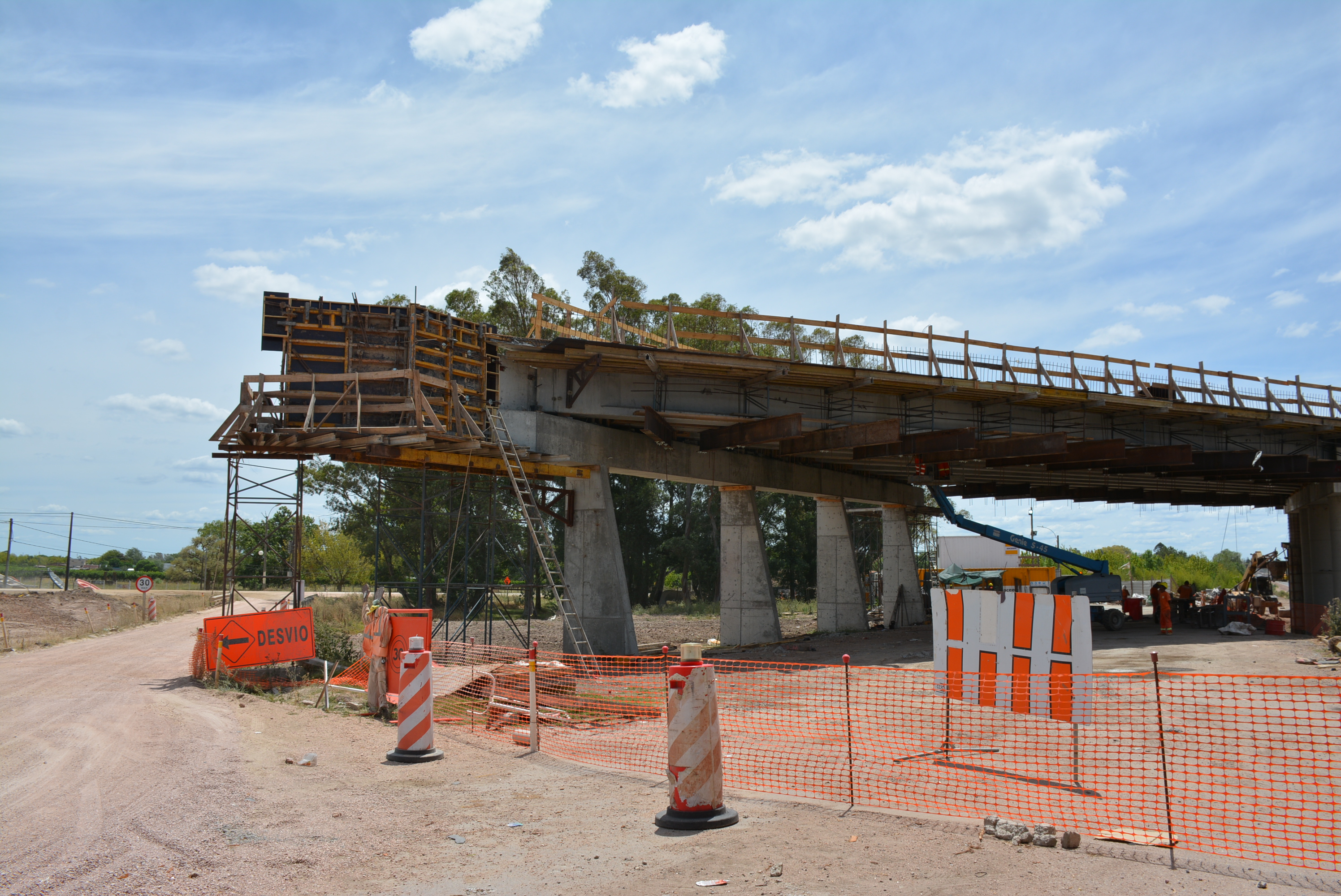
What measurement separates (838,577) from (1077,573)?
336 inches

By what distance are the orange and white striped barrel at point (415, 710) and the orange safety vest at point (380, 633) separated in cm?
334

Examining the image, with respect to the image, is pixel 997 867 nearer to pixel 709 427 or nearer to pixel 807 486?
pixel 709 427

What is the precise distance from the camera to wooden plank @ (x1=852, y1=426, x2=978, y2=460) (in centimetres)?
2261

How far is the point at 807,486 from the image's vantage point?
3116 centimetres

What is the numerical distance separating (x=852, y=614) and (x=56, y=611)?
107 feet

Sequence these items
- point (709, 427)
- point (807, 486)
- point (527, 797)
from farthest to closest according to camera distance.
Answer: point (807, 486)
point (709, 427)
point (527, 797)

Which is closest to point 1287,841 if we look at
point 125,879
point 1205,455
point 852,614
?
point 125,879

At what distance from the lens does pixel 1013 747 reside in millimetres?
10258

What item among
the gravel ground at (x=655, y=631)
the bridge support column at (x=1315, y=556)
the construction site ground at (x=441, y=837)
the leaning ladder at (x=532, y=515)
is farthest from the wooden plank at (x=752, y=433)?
the bridge support column at (x=1315, y=556)

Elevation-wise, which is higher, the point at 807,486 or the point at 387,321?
the point at 387,321

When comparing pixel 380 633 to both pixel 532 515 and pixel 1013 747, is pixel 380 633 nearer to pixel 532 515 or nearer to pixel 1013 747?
pixel 532 515

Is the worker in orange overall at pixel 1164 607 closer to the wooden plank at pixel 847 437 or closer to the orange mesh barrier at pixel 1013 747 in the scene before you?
the wooden plank at pixel 847 437

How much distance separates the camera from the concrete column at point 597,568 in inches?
893

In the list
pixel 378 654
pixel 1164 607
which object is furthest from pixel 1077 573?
pixel 378 654
